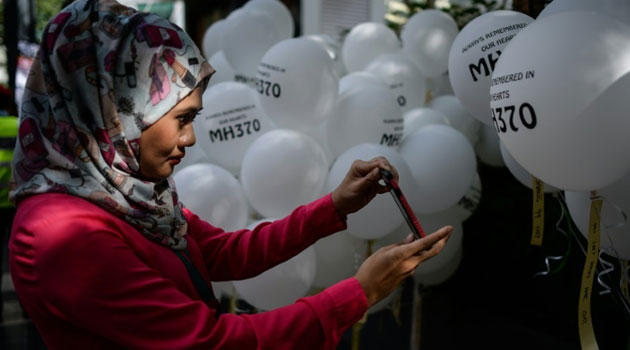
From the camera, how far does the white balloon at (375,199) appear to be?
6.32ft

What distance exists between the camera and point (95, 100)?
3.17 feet

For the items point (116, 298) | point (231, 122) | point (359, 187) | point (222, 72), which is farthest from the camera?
point (222, 72)

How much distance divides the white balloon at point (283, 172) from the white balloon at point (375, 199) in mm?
83

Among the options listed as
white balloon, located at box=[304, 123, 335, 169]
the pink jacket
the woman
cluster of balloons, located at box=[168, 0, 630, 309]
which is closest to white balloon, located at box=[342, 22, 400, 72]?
cluster of balloons, located at box=[168, 0, 630, 309]

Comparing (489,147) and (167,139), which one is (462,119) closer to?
(489,147)

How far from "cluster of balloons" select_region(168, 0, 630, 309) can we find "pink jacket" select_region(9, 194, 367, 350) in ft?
1.92

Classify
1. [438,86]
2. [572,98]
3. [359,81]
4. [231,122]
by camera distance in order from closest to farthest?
[572,98], [231,122], [359,81], [438,86]

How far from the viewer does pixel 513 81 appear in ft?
4.03

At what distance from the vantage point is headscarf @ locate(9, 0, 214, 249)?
0.96 meters

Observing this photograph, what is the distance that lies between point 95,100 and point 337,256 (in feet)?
4.70

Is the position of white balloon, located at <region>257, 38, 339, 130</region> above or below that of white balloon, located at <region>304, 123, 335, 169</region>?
above

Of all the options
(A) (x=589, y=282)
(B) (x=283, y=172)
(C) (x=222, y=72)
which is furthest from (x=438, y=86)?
(A) (x=589, y=282)

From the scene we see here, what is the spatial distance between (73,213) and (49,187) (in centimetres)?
8

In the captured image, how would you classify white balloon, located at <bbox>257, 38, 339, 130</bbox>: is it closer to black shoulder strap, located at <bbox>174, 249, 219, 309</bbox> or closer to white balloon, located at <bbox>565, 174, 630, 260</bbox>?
white balloon, located at <bbox>565, 174, 630, 260</bbox>
